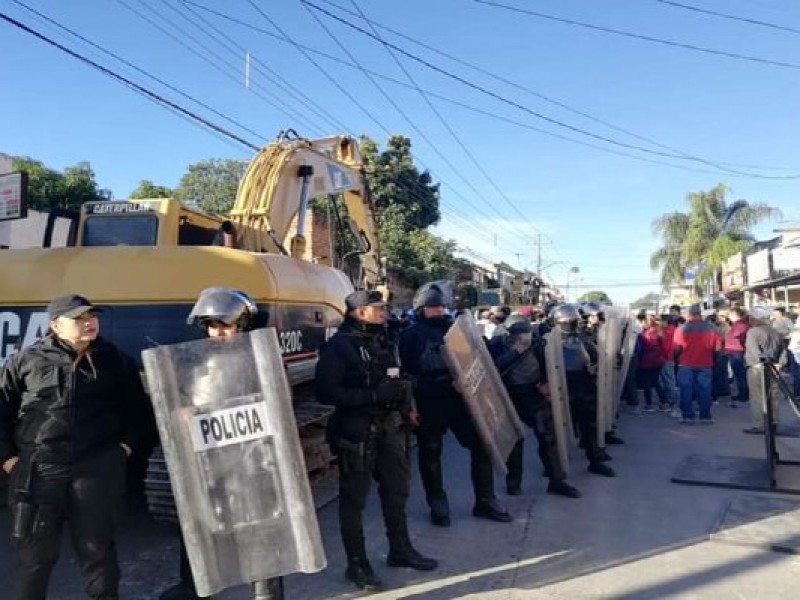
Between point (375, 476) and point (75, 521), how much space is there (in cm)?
180

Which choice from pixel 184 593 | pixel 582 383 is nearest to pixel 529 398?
pixel 582 383

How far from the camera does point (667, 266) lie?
147ft

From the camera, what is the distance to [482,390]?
5.48 m

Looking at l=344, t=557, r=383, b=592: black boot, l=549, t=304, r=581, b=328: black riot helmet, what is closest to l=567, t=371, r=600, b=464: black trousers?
l=549, t=304, r=581, b=328: black riot helmet

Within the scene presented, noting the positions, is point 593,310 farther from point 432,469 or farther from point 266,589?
point 266,589

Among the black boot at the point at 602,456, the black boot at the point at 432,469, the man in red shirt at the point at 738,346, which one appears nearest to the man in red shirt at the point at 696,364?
the man in red shirt at the point at 738,346

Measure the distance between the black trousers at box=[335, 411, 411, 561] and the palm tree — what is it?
3788cm

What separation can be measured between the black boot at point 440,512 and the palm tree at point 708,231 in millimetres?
36954

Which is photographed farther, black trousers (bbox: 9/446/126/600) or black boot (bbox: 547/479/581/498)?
black boot (bbox: 547/479/581/498)

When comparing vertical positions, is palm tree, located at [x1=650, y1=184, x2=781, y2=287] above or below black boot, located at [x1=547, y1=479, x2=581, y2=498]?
above

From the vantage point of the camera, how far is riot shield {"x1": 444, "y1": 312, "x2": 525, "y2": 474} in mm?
5238

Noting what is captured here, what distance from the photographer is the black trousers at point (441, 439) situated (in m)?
5.34

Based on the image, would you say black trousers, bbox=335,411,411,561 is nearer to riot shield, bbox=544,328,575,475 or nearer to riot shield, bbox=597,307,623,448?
riot shield, bbox=544,328,575,475

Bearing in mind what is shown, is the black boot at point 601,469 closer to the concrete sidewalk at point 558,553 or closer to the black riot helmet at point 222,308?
the concrete sidewalk at point 558,553
